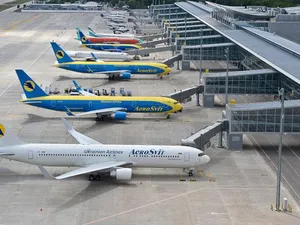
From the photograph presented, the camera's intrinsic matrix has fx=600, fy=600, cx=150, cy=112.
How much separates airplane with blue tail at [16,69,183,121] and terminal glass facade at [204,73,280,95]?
27.8 ft

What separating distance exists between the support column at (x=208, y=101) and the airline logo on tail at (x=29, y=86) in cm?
2706

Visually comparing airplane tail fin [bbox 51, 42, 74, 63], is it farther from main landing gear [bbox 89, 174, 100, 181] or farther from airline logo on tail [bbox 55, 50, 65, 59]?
main landing gear [bbox 89, 174, 100, 181]

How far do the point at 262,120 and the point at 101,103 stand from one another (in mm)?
24909

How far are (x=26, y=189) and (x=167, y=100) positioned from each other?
112 ft

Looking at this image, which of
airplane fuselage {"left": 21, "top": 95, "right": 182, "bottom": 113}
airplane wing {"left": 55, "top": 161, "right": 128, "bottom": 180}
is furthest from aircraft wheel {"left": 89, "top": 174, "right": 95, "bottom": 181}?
airplane fuselage {"left": 21, "top": 95, "right": 182, "bottom": 113}

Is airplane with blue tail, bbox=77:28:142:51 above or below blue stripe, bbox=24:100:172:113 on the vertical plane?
below

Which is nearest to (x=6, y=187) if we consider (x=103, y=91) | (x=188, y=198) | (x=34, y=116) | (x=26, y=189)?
(x=26, y=189)

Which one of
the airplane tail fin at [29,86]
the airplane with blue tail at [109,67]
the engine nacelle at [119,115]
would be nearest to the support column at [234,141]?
the engine nacelle at [119,115]

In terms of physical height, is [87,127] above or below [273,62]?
below

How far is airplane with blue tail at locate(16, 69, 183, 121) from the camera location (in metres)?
Answer: 81.4

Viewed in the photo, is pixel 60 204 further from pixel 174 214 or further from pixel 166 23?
pixel 166 23

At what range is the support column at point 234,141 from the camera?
228 feet

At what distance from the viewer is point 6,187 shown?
56.3 metres

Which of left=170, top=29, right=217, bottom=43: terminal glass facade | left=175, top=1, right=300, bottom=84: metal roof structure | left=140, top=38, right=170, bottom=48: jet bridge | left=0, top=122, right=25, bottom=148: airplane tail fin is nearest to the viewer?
left=0, top=122, right=25, bottom=148: airplane tail fin
